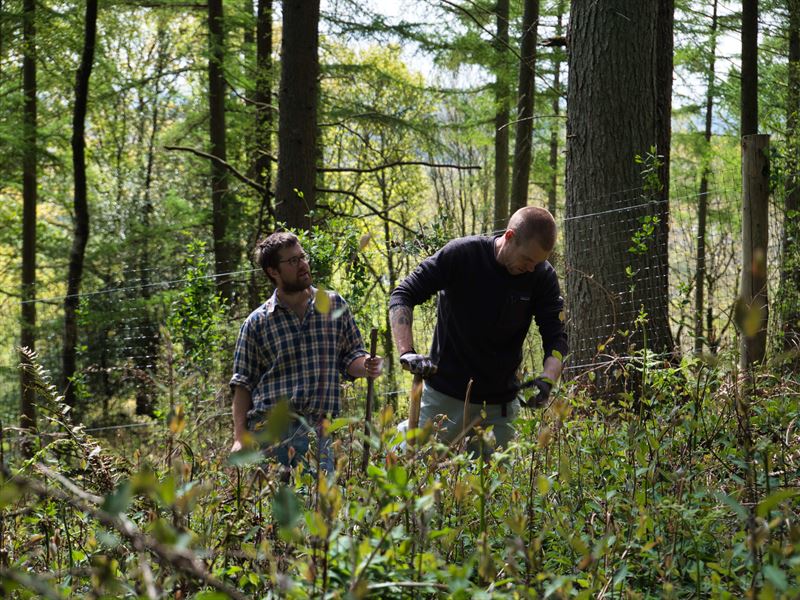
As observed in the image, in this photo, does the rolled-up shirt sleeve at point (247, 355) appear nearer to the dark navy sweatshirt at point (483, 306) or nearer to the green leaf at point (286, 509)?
the dark navy sweatshirt at point (483, 306)

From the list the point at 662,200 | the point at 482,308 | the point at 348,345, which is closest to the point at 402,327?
the point at 482,308

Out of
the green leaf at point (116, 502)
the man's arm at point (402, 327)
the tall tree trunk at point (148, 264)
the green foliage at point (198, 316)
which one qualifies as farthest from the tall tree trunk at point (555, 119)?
the green leaf at point (116, 502)

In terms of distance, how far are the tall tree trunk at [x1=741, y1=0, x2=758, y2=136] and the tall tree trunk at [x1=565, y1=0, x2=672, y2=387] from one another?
6275 mm

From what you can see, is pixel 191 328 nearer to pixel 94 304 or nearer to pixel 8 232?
pixel 94 304

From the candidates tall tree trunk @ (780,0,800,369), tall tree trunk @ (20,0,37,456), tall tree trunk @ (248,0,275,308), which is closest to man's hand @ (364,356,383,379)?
tall tree trunk @ (780,0,800,369)

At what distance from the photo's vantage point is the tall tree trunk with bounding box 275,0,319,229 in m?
8.30

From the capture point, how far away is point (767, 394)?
129 inches

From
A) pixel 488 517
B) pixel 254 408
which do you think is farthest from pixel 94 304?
pixel 488 517

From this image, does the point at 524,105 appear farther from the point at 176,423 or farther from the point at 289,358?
the point at 176,423

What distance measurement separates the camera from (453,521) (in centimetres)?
238

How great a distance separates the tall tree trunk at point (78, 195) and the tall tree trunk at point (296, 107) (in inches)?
108

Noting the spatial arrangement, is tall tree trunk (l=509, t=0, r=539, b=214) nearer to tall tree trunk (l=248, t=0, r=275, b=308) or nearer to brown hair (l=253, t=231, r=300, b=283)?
tall tree trunk (l=248, t=0, r=275, b=308)

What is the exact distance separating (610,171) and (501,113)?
9461 mm

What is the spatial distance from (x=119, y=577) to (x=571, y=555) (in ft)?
4.05
